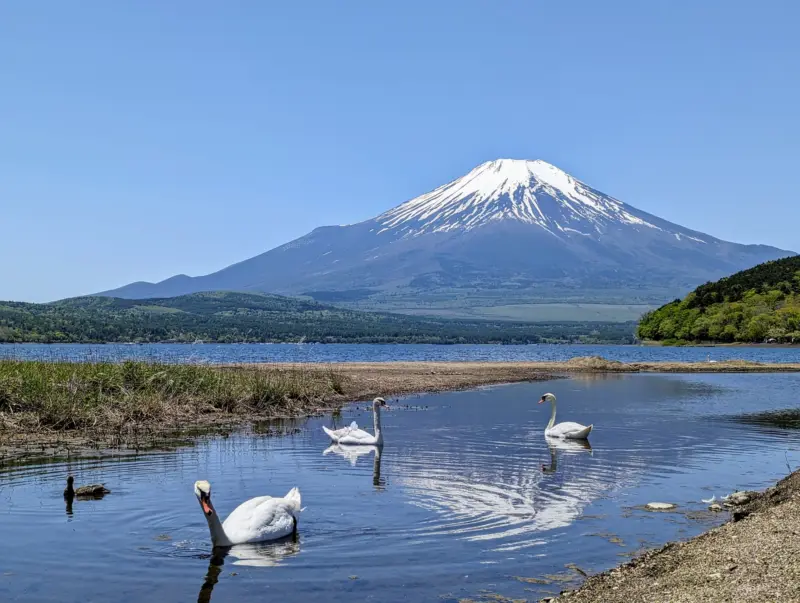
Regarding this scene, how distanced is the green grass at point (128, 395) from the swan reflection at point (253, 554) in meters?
12.1

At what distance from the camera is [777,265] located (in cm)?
14762

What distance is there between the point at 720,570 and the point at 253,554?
6172 mm

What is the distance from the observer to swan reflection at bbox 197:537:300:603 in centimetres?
1191

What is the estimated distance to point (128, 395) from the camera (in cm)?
2589

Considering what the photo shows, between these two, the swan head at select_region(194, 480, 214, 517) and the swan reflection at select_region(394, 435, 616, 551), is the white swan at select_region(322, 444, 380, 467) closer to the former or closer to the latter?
the swan reflection at select_region(394, 435, 616, 551)

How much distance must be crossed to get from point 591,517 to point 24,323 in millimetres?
128717

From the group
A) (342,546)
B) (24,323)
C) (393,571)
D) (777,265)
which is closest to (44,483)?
(342,546)

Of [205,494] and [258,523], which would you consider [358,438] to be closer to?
[258,523]

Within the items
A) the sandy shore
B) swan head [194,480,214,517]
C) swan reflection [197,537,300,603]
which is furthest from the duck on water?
the sandy shore

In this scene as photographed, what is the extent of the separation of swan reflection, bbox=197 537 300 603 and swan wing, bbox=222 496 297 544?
0.12m

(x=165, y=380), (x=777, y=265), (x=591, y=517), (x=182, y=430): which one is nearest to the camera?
(x=591, y=517)

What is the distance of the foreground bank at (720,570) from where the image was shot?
8812 mm

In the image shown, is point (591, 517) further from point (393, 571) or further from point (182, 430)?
point (182, 430)

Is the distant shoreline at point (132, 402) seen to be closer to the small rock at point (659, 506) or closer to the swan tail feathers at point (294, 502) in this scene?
the swan tail feathers at point (294, 502)
